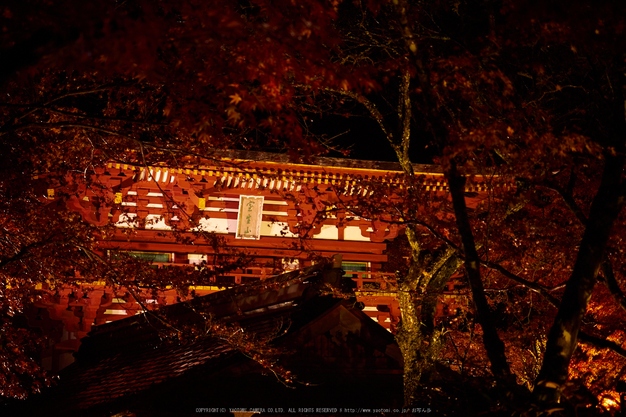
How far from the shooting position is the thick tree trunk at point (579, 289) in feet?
17.9

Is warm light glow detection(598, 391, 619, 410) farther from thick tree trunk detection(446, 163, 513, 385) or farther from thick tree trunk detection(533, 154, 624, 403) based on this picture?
thick tree trunk detection(446, 163, 513, 385)

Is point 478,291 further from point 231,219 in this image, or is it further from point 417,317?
point 231,219

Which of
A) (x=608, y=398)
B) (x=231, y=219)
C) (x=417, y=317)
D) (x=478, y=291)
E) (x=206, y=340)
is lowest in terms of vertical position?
(x=608, y=398)

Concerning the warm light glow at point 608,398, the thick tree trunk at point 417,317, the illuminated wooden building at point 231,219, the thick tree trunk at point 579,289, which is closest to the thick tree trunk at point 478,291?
the thick tree trunk at point 579,289

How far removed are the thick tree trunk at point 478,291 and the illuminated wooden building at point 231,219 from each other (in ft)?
26.2

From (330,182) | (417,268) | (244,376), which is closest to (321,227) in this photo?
(330,182)

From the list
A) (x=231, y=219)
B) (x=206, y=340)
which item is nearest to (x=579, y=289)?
(x=206, y=340)

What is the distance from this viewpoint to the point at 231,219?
1719cm

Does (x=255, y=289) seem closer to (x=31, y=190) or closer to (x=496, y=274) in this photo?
(x=31, y=190)

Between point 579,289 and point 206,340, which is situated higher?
point 579,289

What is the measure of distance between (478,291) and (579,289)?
1002 mm

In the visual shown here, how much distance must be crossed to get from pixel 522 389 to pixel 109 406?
6.05 metres

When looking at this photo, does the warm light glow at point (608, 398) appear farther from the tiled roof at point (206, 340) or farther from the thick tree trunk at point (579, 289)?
the tiled roof at point (206, 340)

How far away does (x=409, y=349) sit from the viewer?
10.4 m
